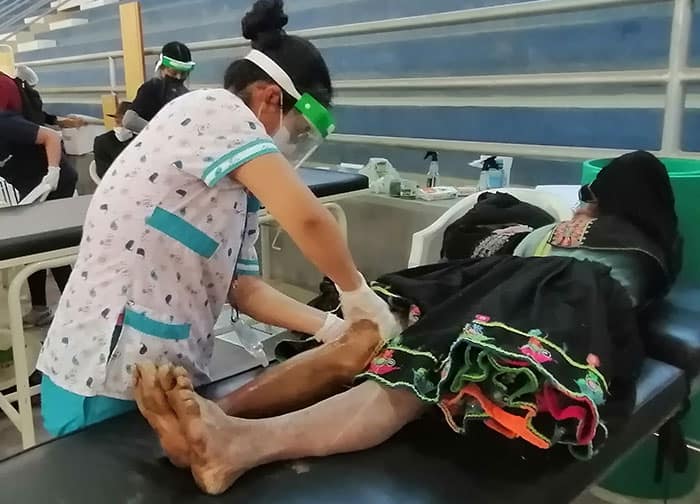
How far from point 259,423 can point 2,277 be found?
8.24ft

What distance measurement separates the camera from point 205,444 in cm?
98

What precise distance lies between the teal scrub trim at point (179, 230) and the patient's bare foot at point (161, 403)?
0.23 m

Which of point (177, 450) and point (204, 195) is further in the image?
point (204, 195)

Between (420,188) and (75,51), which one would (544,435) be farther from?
(75,51)

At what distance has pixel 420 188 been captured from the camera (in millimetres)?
2910

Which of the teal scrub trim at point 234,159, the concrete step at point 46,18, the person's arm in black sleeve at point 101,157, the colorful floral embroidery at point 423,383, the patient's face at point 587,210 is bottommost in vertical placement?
the person's arm in black sleeve at point 101,157

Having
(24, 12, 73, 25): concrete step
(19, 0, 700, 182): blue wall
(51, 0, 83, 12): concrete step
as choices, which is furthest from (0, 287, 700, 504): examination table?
(24, 12, 73, 25): concrete step

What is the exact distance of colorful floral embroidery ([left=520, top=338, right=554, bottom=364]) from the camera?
1.08 meters

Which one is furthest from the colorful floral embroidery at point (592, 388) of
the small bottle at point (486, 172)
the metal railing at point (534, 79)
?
the small bottle at point (486, 172)

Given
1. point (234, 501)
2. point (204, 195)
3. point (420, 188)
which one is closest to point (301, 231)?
point (204, 195)

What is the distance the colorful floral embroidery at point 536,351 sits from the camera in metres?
1.08

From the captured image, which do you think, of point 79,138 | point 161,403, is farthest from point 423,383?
point 79,138

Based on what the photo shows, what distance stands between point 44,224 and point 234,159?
3.89ft

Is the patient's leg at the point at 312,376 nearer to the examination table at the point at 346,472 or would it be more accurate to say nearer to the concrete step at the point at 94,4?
the examination table at the point at 346,472
